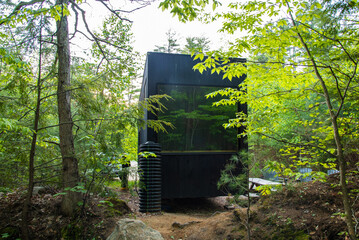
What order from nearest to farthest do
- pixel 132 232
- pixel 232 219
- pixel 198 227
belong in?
pixel 132 232
pixel 232 219
pixel 198 227

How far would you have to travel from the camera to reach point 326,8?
251 cm

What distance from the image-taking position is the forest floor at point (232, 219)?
322 cm

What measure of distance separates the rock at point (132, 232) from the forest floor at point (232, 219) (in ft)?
1.40

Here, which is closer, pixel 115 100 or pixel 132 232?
pixel 132 232

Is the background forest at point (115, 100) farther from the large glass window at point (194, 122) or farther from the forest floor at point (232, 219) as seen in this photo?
the large glass window at point (194, 122)

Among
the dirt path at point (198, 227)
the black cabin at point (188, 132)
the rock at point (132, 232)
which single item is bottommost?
the dirt path at point (198, 227)

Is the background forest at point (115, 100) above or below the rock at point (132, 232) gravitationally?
above

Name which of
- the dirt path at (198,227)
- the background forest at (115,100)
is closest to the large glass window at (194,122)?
the dirt path at (198,227)

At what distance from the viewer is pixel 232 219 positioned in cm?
395

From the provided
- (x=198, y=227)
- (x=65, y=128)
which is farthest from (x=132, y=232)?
(x=65, y=128)

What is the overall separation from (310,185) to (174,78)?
12.4 feet

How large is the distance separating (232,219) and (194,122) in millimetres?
2920

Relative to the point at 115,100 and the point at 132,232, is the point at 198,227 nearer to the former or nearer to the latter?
the point at 132,232

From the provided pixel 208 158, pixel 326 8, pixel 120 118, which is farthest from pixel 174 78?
pixel 326 8
